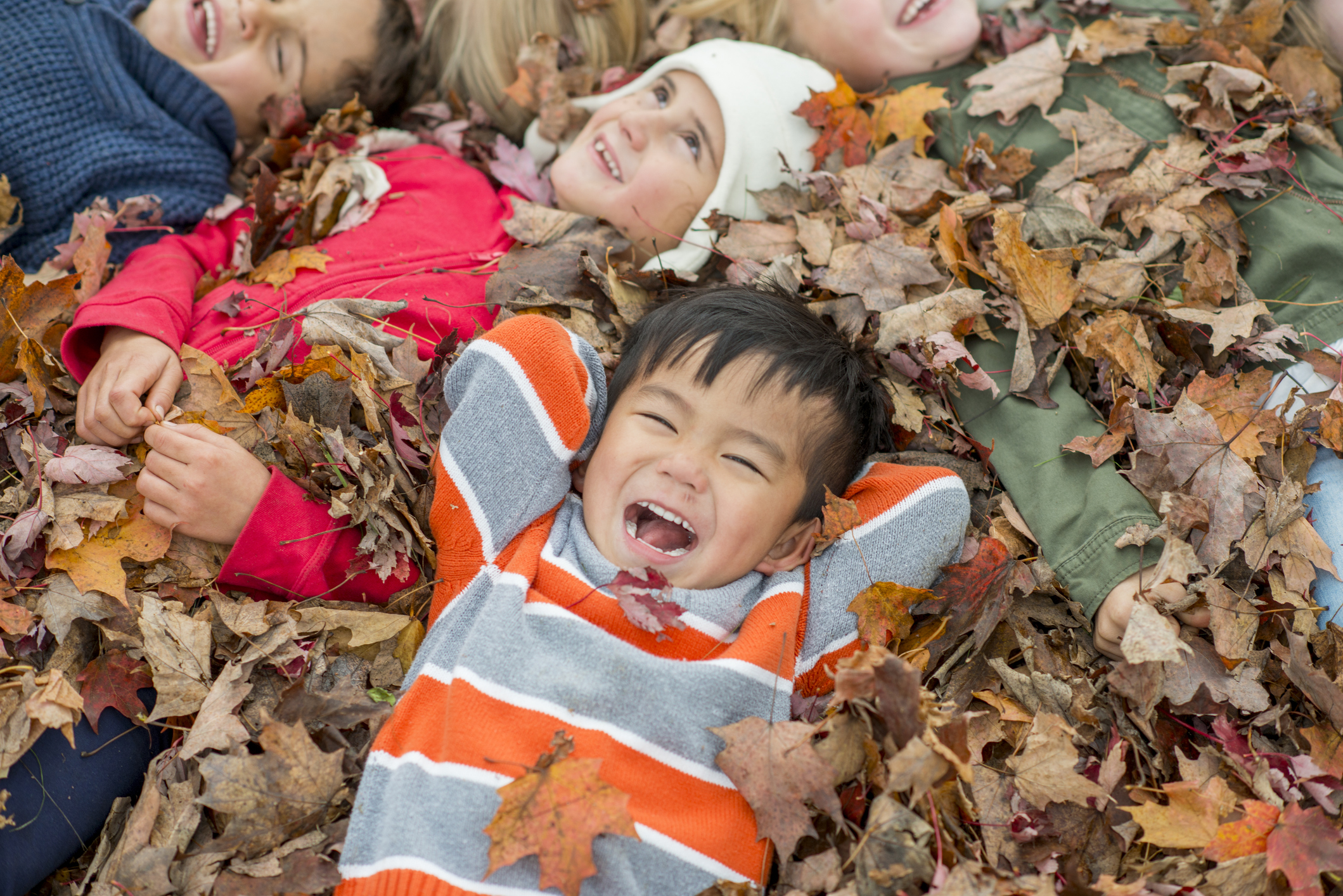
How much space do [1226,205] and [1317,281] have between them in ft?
1.39

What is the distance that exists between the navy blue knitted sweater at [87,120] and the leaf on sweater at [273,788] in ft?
7.81

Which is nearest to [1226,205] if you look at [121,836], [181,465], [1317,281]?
[1317,281]

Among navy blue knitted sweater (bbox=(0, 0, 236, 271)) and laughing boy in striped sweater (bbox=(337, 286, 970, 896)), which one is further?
navy blue knitted sweater (bbox=(0, 0, 236, 271))

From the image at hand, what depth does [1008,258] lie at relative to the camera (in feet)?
9.74

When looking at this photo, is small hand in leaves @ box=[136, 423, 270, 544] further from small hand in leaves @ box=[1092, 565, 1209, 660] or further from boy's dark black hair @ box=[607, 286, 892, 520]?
small hand in leaves @ box=[1092, 565, 1209, 660]

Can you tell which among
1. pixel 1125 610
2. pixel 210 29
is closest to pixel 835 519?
pixel 1125 610

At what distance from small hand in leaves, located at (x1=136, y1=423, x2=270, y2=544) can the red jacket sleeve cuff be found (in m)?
0.06

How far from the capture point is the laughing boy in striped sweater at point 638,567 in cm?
215

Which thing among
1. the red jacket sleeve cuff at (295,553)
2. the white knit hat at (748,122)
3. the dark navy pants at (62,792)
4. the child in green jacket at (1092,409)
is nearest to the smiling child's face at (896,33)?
the white knit hat at (748,122)

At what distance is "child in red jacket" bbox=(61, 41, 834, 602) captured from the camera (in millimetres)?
2535

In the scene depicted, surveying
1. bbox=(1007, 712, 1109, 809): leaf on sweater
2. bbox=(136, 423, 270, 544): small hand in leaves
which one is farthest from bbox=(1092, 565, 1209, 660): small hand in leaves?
bbox=(136, 423, 270, 544): small hand in leaves

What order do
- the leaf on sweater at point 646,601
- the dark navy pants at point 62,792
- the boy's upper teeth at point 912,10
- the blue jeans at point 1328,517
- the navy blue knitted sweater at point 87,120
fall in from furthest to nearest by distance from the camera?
the boy's upper teeth at point 912,10, the navy blue knitted sweater at point 87,120, the blue jeans at point 1328,517, the leaf on sweater at point 646,601, the dark navy pants at point 62,792

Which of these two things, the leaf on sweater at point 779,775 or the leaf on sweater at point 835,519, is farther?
the leaf on sweater at point 835,519

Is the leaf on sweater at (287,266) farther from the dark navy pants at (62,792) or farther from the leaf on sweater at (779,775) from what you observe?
the leaf on sweater at (779,775)
